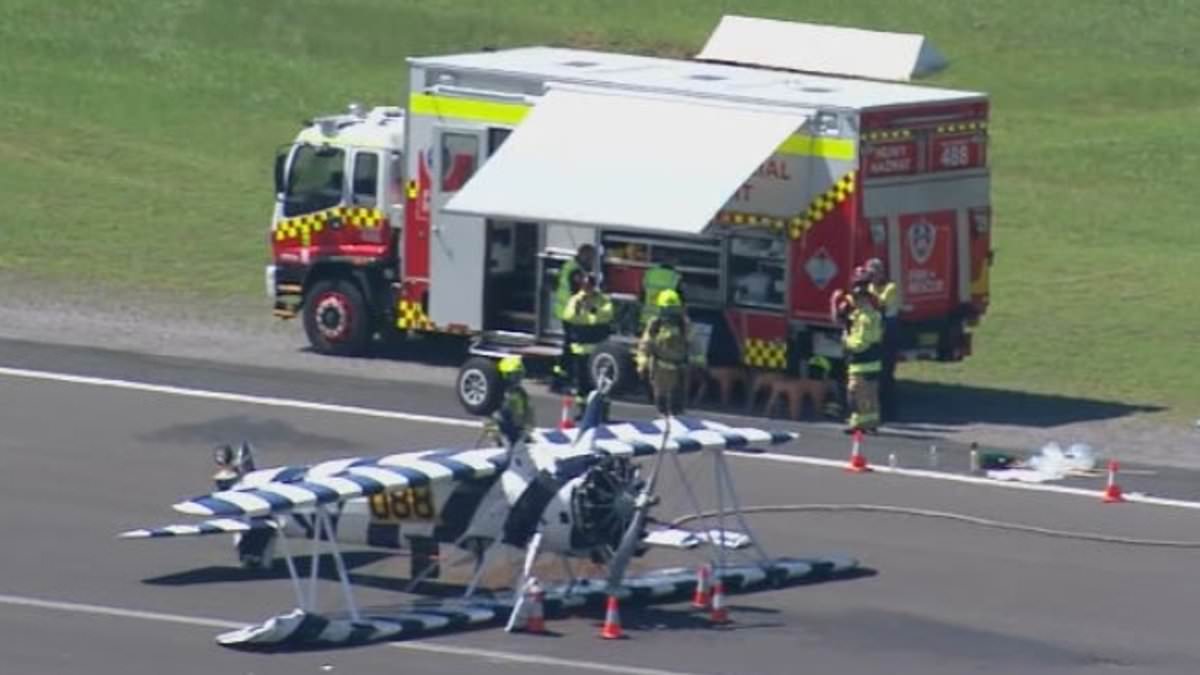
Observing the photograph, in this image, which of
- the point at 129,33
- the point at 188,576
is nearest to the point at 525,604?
the point at 188,576

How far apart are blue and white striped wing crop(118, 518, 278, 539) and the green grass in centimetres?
1201

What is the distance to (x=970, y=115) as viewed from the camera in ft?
106

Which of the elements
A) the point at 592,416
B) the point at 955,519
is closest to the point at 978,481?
the point at 955,519

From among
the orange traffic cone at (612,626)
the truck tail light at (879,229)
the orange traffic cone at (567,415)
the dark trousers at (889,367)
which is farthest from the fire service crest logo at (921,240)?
the orange traffic cone at (612,626)

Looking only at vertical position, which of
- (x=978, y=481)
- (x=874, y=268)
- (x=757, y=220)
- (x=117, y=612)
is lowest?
(x=117, y=612)

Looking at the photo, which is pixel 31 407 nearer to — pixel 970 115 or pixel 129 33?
pixel 970 115

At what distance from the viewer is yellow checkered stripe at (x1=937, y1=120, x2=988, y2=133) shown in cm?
3209

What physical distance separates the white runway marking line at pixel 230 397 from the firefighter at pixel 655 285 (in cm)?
205

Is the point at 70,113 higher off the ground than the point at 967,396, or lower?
higher

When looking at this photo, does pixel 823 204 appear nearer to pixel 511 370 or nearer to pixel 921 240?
pixel 921 240

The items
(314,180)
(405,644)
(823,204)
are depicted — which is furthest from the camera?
(314,180)

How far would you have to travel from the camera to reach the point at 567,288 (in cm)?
3158

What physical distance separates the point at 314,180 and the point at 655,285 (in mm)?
4726

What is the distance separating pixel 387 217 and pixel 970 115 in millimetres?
6063
